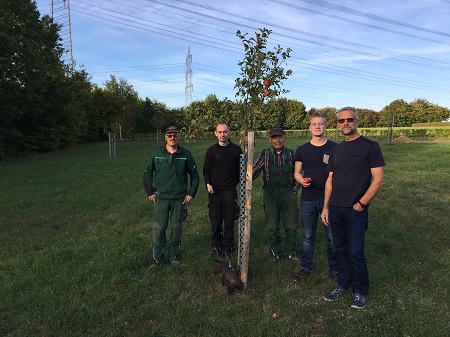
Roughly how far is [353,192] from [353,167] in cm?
26

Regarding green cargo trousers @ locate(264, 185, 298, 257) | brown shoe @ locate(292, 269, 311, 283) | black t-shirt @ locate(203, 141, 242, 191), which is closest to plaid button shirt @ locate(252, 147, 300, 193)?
green cargo trousers @ locate(264, 185, 298, 257)

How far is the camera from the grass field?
3.31 meters

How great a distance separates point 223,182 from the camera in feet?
16.1

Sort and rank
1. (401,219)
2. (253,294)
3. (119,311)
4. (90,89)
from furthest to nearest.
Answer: (90,89) → (401,219) → (253,294) → (119,311)

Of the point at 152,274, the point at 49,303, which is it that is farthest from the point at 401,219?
the point at 49,303

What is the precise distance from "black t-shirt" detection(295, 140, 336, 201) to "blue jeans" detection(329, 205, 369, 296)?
54 cm

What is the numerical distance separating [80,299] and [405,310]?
11.8 feet

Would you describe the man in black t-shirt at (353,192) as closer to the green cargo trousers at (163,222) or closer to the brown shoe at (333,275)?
the brown shoe at (333,275)

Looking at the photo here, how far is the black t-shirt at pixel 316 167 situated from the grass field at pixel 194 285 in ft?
3.64

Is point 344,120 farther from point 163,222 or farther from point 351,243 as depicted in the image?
point 163,222

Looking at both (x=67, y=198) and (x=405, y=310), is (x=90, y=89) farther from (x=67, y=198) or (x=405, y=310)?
(x=405, y=310)

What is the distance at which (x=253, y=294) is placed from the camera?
3.91 meters

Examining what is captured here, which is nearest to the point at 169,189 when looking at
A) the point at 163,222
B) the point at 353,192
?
the point at 163,222

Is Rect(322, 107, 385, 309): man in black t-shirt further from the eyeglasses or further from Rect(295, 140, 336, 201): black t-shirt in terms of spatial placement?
Rect(295, 140, 336, 201): black t-shirt
